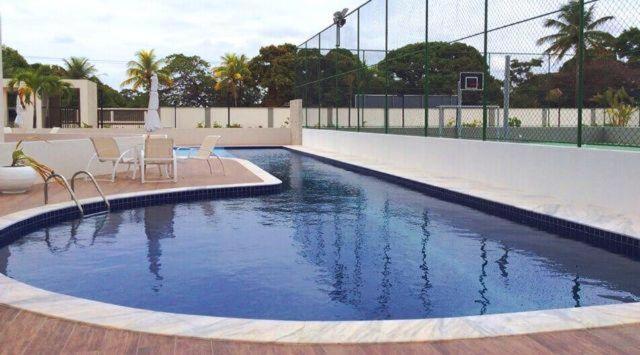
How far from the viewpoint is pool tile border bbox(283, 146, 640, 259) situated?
563 cm

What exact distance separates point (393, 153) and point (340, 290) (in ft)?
32.6

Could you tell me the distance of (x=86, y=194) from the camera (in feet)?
27.1

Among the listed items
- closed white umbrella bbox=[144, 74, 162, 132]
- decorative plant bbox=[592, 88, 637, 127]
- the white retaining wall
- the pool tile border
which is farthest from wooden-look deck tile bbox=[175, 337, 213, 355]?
decorative plant bbox=[592, 88, 637, 127]

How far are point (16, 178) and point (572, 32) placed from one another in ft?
23.3

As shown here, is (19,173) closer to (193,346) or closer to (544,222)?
(544,222)

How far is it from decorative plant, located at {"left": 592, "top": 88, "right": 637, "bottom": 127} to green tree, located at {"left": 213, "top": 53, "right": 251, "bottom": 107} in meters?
34.9

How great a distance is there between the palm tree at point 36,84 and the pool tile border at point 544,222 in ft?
74.6

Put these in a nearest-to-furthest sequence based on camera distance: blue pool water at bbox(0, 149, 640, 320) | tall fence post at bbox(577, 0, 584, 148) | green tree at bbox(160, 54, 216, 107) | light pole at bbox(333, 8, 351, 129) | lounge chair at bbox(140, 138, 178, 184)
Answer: blue pool water at bbox(0, 149, 640, 320) → tall fence post at bbox(577, 0, 584, 148) → lounge chair at bbox(140, 138, 178, 184) → light pole at bbox(333, 8, 351, 129) → green tree at bbox(160, 54, 216, 107)

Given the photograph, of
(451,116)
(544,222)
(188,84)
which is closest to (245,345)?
(544,222)

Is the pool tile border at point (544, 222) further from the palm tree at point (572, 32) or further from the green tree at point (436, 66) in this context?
the green tree at point (436, 66)

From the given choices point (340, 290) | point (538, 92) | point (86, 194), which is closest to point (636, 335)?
point (340, 290)

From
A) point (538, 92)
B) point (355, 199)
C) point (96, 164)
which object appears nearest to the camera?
point (355, 199)

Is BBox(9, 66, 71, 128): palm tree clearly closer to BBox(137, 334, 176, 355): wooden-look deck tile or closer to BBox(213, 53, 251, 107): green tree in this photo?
BBox(213, 53, 251, 107): green tree

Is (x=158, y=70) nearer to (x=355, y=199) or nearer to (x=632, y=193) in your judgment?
(x=355, y=199)
